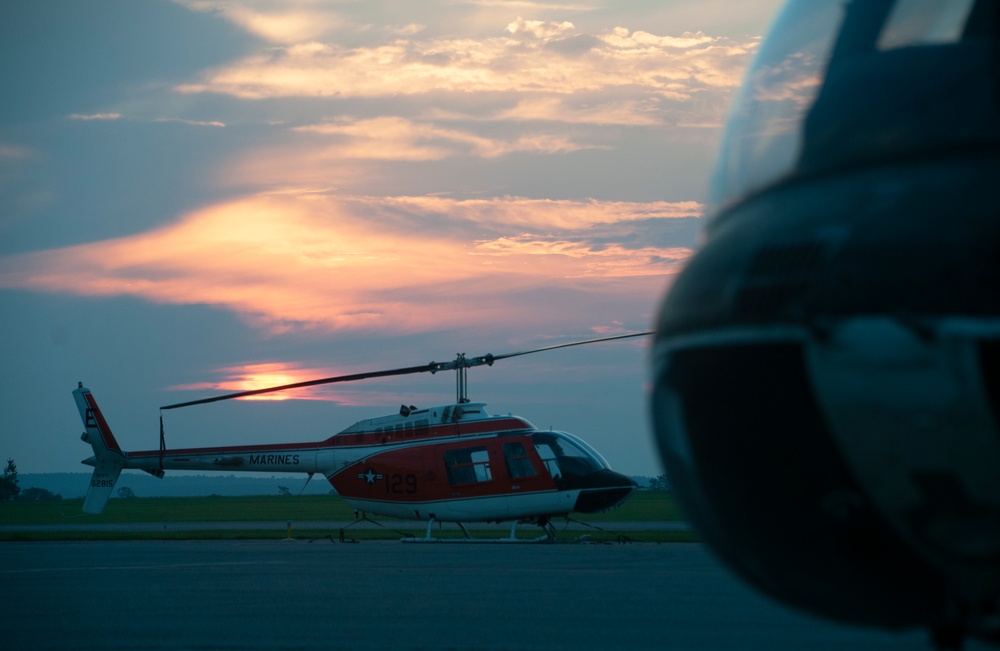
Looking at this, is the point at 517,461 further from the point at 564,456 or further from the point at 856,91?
the point at 856,91

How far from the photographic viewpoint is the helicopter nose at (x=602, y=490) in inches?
845

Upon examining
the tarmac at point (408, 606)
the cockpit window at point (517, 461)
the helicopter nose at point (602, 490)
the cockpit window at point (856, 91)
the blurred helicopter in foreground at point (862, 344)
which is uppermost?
the cockpit window at point (856, 91)

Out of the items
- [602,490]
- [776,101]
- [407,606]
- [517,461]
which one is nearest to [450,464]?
[517,461]

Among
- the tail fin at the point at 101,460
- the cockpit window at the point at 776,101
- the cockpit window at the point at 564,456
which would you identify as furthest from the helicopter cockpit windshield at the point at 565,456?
the cockpit window at the point at 776,101

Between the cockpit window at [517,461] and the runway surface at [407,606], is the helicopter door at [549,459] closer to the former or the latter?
the cockpit window at [517,461]

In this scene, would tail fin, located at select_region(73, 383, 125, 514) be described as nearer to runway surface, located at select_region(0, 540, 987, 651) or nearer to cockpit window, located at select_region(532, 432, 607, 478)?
runway surface, located at select_region(0, 540, 987, 651)

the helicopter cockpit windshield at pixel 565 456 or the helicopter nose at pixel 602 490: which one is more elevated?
the helicopter cockpit windshield at pixel 565 456

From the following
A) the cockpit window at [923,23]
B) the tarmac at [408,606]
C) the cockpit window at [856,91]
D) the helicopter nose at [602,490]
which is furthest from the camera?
the helicopter nose at [602,490]

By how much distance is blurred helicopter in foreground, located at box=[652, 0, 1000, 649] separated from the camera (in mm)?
2008

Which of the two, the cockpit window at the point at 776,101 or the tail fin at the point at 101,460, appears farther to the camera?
the tail fin at the point at 101,460

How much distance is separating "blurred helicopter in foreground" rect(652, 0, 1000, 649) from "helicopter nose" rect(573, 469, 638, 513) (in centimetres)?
1903

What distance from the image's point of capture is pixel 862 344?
2051mm

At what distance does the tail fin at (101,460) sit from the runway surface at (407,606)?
11.0 metres

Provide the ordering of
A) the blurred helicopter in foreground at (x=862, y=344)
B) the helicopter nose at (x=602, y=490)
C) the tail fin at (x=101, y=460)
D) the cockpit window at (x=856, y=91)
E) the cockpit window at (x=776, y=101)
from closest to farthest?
the blurred helicopter in foreground at (x=862, y=344) → the cockpit window at (x=856, y=91) → the cockpit window at (x=776, y=101) → the helicopter nose at (x=602, y=490) → the tail fin at (x=101, y=460)
